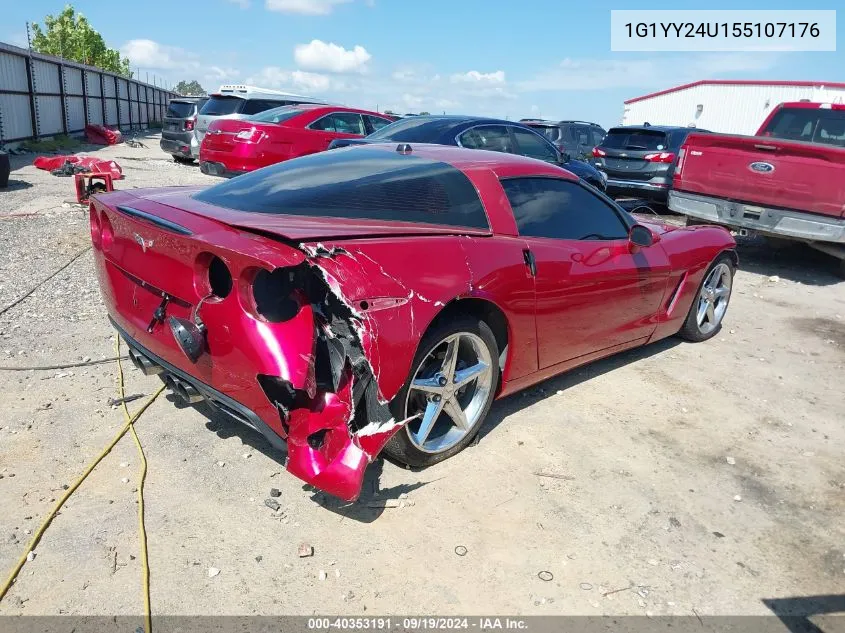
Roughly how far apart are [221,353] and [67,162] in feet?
40.9

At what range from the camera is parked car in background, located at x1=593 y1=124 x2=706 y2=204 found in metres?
11.4

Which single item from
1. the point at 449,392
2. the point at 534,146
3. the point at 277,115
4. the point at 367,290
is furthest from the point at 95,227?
the point at 277,115

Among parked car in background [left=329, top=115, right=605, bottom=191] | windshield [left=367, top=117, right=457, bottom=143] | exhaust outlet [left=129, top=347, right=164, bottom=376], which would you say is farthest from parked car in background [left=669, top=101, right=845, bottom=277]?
exhaust outlet [left=129, top=347, right=164, bottom=376]

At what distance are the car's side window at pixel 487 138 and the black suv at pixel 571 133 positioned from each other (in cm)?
585

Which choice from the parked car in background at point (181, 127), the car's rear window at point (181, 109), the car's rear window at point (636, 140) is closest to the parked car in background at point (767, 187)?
the car's rear window at point (636, 140)

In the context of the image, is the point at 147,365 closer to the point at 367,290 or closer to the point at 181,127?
the point at 367,290

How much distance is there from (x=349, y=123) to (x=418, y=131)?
180 inches

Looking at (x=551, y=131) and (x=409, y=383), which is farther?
(x=551, y=131)

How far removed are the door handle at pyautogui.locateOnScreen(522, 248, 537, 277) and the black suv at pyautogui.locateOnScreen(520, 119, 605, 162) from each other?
11.0 metres

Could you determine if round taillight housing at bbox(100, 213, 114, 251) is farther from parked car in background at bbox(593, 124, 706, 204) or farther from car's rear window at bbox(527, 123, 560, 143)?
car's rear window at bbox(527, 123, 560, 143)

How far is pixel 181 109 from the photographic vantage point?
52.4 feet

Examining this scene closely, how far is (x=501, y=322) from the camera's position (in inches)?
127

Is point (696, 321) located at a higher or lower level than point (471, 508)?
higher

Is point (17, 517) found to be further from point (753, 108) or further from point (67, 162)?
point (753, 108)
